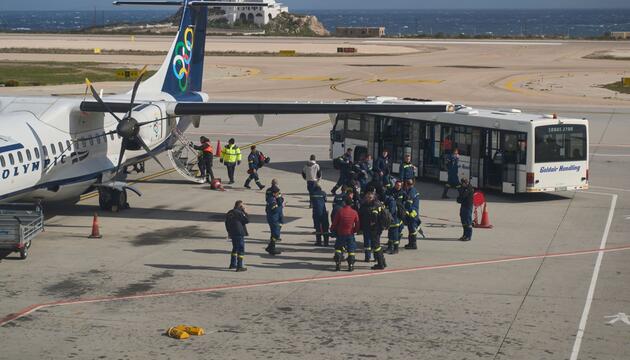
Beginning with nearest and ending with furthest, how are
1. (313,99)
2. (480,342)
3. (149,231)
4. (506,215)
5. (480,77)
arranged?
(480,342) < (149,231) < (506,215) < (313,99) < (480,77)

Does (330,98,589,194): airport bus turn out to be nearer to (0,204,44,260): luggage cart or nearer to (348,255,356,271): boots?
(348,255,356,271): boots

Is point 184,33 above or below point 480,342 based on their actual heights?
above

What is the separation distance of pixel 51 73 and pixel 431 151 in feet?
160

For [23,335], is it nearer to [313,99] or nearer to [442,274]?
[442,274]

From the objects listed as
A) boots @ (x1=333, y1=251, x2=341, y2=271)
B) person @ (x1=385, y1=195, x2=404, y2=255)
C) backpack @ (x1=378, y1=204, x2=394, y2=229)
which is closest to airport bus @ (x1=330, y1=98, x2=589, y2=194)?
person @ (x1=385, y1=195, x2=404, y2=255)

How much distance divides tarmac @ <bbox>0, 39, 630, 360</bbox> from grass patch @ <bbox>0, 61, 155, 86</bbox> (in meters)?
36.3

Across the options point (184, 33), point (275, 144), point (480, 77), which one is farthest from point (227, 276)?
point (480, 77)

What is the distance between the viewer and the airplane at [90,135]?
23.5 meters

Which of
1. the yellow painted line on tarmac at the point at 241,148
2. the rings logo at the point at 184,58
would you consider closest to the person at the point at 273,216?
the yellow painted line on tarmac at the point at 241,148

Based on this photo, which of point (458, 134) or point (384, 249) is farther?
point (458, 134)

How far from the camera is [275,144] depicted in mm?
40312

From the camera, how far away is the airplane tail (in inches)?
1233

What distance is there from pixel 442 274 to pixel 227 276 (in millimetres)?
4401

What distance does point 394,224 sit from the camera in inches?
836
